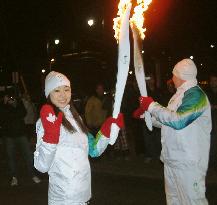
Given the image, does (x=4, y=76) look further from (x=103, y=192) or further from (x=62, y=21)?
(x=103, y=192)

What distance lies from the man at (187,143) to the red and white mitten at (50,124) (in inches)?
50.9

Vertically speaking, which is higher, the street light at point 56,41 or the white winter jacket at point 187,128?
the street light at point 56,41

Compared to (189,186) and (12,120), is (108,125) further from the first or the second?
(12,120)

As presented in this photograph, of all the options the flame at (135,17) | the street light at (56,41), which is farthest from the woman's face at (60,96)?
the street light at (56,41)

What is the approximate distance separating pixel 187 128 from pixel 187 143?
0.46 ft

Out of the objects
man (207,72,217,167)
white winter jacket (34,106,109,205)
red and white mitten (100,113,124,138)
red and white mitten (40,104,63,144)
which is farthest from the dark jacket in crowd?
red and white mitten (40,104,63,144)

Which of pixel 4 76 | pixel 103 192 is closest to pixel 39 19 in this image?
pixel 4 76

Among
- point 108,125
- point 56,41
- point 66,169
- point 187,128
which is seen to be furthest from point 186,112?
point 56,41

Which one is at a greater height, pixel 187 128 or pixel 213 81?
pixel 213 81

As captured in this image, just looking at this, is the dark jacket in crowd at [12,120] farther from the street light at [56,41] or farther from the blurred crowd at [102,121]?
the street light at [56,41]

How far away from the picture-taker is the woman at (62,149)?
3.33 metres

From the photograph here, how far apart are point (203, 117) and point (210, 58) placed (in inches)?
1271

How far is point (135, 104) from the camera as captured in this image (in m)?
10.3

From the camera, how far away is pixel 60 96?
3629mm
